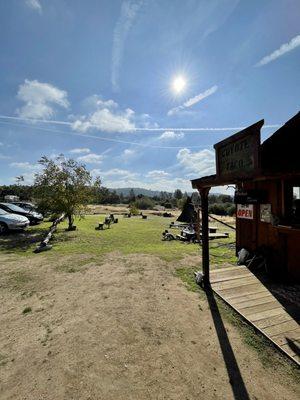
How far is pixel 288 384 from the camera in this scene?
346 centimetres

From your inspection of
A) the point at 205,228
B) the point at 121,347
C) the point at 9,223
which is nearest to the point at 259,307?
the point at 205,228

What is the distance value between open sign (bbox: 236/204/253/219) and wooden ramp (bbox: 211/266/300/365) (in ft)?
6.38

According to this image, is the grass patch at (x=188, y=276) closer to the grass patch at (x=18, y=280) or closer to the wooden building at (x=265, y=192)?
the wooden building at (x=265, y=192)

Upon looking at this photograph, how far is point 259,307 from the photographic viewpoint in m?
5.64

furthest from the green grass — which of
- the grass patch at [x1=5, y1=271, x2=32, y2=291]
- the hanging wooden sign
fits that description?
the hanging wooden sign

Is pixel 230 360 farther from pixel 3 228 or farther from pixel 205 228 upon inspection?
pixel 3 228

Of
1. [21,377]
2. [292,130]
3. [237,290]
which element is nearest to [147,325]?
[21,377]

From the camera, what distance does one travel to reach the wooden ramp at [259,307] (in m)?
4.46

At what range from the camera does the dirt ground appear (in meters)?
3.35

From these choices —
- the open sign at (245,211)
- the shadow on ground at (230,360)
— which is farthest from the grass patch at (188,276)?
the open sign at (245,211)

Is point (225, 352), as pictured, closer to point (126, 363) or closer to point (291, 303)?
point (126, 363)

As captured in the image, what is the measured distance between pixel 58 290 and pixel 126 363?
11.7 feet

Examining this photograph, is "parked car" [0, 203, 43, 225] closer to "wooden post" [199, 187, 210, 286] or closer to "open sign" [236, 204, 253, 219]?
"open sign" [236, 204, 253, 219]

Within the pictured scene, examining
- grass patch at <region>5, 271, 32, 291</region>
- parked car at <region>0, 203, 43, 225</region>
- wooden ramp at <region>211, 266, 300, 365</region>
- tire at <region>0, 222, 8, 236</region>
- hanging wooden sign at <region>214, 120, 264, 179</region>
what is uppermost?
hanging wooden sign at <region>214, 120, 264, 179</region>
